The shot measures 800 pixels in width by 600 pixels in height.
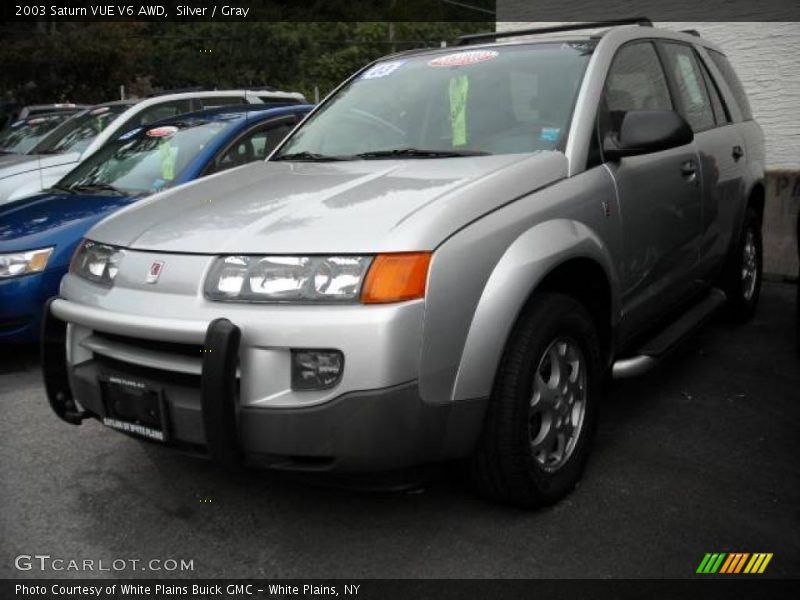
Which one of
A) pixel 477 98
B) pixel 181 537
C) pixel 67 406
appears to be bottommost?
pixel 181 537

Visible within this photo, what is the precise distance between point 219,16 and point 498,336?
31.9m

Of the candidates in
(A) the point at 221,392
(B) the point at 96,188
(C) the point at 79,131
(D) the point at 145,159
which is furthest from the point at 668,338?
(C) the point at 79,131

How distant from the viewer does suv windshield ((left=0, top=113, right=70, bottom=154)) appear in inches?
414

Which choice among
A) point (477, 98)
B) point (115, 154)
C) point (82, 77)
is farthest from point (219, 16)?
point (477, 98)

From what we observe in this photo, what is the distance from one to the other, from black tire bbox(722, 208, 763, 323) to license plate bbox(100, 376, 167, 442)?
372cm

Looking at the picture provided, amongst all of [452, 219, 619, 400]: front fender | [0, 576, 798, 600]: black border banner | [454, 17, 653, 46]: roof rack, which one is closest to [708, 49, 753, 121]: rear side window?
[454, 17, 653, 46]: roof rack

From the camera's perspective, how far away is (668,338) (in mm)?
3828

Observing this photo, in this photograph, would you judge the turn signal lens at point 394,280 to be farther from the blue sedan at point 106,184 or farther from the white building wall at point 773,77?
the white building wall at point 773,77

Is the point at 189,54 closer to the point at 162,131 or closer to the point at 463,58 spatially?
the point at 162,131

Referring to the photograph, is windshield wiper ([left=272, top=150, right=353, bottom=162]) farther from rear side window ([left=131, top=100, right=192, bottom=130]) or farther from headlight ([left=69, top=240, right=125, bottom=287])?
rear side window ([left=131, top=100, right=192, bottom=130])

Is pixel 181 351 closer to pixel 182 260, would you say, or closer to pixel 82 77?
pixel 182 260

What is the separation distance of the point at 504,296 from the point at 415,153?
1031mm

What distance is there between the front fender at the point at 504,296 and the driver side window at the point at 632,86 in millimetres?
777

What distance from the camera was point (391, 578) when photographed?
102 inches
